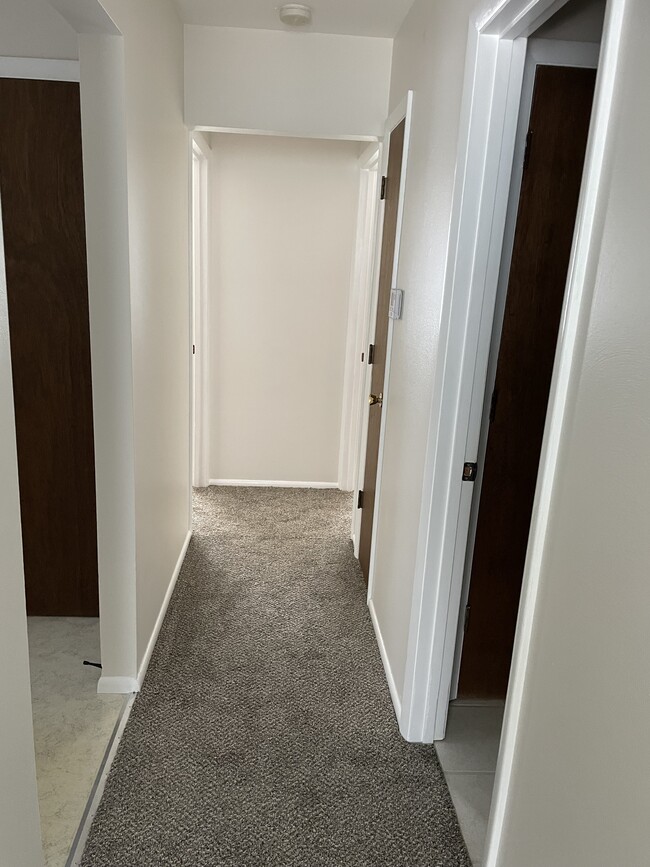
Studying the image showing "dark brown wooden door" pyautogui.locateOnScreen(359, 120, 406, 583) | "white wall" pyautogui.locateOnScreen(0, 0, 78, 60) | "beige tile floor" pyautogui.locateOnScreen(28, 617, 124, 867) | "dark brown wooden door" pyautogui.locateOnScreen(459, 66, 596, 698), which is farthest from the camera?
"dark brown wooden door" pyautogui.locateOnScreen(359, 120, 406, 583)

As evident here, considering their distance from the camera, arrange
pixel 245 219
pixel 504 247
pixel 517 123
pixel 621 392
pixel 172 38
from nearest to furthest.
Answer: pixel 621 392, pixel 517 123, pixel 504 247, pixel 172 38, pixel 245 219

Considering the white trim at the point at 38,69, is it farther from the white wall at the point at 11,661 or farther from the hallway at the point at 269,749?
the hallway at the point at 269,749

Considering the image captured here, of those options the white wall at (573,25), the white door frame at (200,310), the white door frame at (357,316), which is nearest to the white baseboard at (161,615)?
the white door frame at (200,310)

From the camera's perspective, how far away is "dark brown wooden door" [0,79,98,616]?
242cm

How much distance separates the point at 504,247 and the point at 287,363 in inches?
101

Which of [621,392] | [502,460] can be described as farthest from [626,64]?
[502,460]

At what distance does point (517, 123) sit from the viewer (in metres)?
1.90

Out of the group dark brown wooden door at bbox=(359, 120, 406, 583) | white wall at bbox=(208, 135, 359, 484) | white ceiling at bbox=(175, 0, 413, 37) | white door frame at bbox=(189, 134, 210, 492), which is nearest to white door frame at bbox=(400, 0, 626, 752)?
dark brown wooden door at bbox=(359, 120, 406, 583)

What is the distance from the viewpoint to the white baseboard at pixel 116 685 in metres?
2.37

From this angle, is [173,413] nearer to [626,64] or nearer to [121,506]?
[121,506]

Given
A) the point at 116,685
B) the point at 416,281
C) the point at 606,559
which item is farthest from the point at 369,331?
the point at 606,559

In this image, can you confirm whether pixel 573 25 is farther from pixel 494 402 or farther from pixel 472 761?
pixel 472 761

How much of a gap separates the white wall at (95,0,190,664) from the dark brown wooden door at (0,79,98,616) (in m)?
0.28

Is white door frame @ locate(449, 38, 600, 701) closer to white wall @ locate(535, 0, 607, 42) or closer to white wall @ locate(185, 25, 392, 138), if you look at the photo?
white wall @ locate(535, 0, 607, 42)
